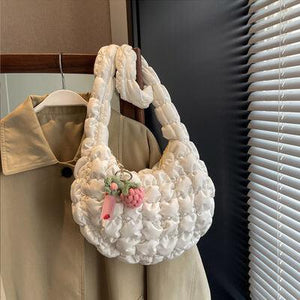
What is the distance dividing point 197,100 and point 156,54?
0.59 ft

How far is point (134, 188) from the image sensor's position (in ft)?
1.66

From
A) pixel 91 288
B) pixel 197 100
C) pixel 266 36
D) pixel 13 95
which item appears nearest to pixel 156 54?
pixel 197 100

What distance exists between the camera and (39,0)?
39.0 inches

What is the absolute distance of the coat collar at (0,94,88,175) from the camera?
56 centimetres

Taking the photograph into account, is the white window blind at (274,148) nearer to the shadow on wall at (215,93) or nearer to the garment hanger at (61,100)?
the shadow on wall at (215,93)

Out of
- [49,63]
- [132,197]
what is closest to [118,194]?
[132,197]

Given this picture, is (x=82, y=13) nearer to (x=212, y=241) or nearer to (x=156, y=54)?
(x=156, y=54)

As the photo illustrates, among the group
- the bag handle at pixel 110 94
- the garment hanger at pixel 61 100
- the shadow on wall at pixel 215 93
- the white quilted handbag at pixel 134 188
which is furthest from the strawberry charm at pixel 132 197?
the shadow on wall at pixel 215 93

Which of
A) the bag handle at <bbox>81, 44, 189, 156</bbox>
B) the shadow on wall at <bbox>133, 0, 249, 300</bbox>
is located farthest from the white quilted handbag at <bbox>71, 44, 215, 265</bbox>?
the shadow on wall at <bbox>133, 0, 249, 300</bbox>

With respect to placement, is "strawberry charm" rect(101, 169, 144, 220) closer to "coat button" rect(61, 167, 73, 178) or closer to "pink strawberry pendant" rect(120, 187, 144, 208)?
"pink strawberry pendant" rect(120, 187, 144, 208)

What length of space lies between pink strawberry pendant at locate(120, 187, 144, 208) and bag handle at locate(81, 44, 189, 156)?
4.1 inches

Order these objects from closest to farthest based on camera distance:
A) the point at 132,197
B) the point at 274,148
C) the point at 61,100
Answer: the point at 132,197, the point at 61,100, the point at 274,148

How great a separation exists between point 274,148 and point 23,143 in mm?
648

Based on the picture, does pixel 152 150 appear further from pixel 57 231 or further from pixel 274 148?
pixel 274 148
